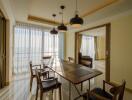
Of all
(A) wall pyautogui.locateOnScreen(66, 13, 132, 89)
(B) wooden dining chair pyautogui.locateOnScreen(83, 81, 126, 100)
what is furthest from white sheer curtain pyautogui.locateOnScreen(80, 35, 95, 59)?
(B) wooden dining chair pyautogui.locateOnScreen(83, 81, 126, 100)

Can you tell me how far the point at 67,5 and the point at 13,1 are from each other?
1.41m

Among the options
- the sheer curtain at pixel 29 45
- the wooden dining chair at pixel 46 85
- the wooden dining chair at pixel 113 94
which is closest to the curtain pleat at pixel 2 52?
the sheer curtain at pixel 29 45

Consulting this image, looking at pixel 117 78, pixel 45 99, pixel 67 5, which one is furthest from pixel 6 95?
pixel 117 78

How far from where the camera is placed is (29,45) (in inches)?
190

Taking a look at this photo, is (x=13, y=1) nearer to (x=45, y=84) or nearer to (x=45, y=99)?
(x=45, y=84)

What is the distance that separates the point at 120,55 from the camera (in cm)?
326

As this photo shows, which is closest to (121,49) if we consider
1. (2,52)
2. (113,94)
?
(113,94)

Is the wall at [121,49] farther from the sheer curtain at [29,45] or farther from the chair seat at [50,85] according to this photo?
the sheer curtain at [29,45]

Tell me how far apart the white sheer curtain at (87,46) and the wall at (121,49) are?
13.2 ft

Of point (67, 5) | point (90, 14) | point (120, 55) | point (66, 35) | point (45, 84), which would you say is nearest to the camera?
point (45, 84)

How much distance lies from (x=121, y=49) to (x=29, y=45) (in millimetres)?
3902

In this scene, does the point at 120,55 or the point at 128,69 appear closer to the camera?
the point at 128,69

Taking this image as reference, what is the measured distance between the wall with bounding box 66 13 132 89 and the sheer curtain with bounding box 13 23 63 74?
10.6 feet

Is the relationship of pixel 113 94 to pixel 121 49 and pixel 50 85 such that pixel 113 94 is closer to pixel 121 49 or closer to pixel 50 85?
pixel 50 85
